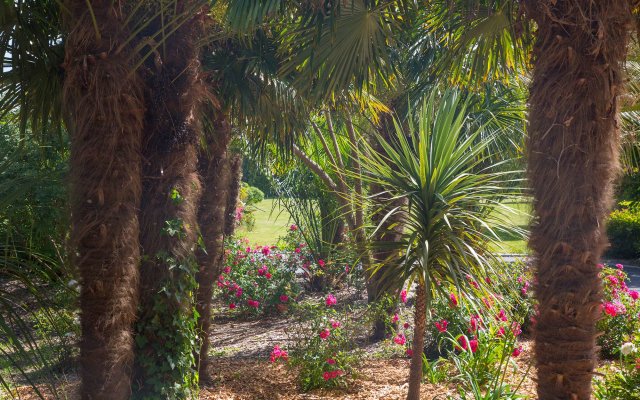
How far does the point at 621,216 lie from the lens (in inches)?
819

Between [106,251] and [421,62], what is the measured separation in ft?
19.6

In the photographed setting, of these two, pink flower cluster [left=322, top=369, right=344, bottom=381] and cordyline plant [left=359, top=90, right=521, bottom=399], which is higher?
cordyline plant [left=359, top=90, right=521, bottom=399]

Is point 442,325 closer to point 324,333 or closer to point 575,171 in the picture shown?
point 324,333

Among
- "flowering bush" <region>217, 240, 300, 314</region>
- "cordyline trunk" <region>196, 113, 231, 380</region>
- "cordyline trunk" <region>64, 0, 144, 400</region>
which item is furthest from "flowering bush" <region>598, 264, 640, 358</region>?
"cordyline trunk" <region>64, 0, 144, 400</region>

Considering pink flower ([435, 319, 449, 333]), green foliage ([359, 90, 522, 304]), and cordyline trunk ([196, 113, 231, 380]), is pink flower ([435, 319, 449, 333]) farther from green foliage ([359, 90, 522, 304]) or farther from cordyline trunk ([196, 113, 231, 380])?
cordyline trunk ([196, 113, 231, 380])

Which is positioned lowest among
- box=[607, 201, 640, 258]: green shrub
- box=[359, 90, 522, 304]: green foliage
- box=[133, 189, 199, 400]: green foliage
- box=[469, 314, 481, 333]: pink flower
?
box=[607, 201, 640, 258]: green shrub

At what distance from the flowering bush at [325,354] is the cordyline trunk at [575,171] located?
10.6 feet

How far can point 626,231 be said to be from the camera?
2059cm

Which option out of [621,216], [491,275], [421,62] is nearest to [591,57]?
[491,275]

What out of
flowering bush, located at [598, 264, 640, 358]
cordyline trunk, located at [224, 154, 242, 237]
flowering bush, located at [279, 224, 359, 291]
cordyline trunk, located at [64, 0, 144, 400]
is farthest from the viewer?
cordyline trunk, located at [224, 154, 242, 237]

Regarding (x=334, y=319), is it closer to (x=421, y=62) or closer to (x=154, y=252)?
(x=154, y=252)

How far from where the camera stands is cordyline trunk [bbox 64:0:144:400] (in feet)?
15.4

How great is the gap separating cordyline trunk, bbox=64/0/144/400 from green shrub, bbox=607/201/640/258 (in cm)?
1846

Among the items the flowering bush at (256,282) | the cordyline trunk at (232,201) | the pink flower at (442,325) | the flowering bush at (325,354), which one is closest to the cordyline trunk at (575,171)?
the flowering bush at (325,354)
